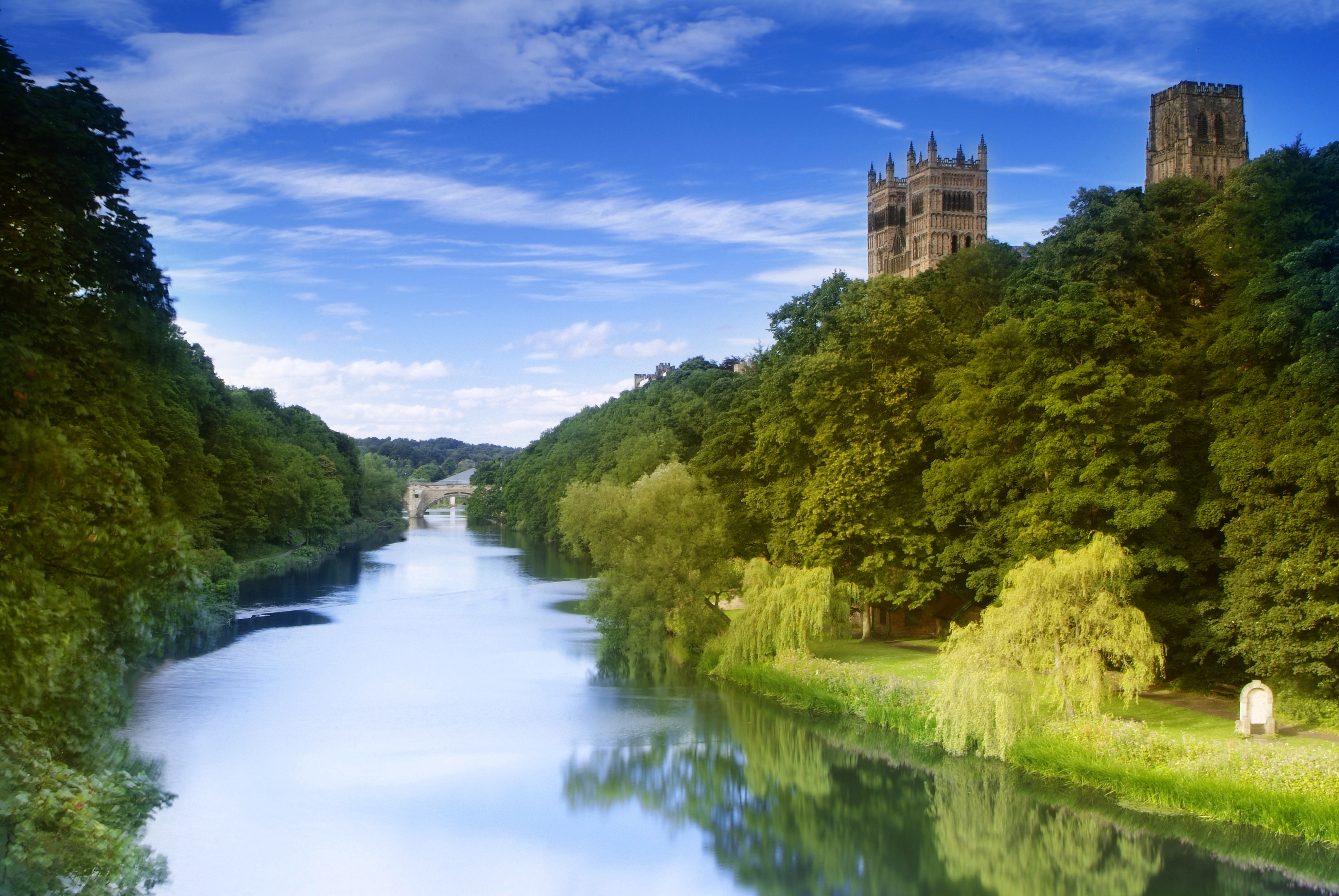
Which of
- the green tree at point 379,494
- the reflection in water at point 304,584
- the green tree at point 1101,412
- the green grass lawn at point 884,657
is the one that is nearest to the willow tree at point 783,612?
the green grass lawn at point 884,657

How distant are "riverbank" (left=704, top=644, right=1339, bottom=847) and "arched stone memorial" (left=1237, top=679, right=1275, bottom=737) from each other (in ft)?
1.61

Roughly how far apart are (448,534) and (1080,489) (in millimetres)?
91595

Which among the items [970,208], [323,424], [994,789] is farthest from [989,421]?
[970,208]

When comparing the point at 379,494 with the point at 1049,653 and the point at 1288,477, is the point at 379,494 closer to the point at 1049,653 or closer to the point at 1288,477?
the point at 1049,653

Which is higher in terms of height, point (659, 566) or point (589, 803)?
point (659, 566)

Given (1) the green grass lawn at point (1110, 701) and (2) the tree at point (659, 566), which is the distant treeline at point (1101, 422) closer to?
(2) the tree at point (659, 566)

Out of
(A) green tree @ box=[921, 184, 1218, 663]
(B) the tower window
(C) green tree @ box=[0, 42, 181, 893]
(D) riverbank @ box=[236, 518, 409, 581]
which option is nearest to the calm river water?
(C) green tree @ box=[0, 42, 181, 893]

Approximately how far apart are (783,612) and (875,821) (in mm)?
9072

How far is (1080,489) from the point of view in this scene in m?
25.1

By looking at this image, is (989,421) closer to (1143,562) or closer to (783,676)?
(1143,562)

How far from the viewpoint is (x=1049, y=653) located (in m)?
22.0

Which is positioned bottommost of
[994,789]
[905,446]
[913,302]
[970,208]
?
[994,789]

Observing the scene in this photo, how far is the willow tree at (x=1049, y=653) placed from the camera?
70.6 ft

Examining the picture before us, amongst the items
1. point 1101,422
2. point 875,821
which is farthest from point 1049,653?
point 1101,422
